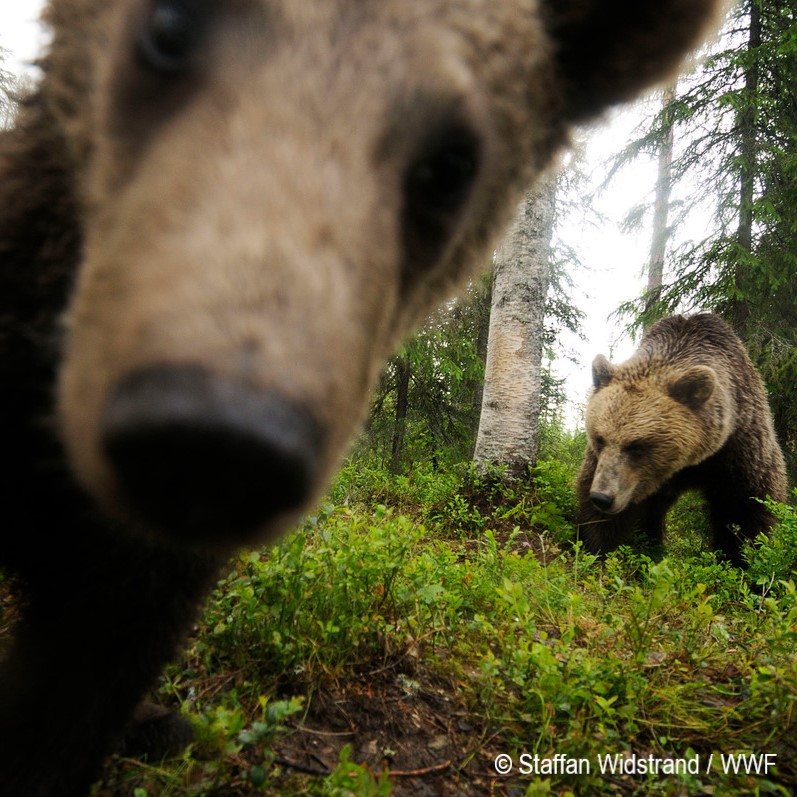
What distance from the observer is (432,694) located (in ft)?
7.85

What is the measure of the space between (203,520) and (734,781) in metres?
2.09

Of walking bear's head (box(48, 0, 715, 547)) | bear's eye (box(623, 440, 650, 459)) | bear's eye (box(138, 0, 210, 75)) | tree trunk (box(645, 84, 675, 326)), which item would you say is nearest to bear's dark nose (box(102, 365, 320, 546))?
walking bear's head (box(48, 0, 715, 547))

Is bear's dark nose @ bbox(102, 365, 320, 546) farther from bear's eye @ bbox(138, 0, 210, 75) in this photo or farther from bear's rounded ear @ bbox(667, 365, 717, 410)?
bear's rounded ear @ bbox(667, 365, 717, 410)

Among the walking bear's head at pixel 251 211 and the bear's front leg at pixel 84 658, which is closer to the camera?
the walking bear's head at pixel 251 211

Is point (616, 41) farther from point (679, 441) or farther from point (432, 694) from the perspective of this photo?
point (679, 441)

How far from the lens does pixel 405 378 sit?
987cm

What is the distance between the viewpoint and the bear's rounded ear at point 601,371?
23.5 feet

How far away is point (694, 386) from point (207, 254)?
22.0 feet

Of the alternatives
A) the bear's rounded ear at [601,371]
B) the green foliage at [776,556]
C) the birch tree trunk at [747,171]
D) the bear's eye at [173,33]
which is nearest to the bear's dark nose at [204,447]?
the bear's eye at [173,33]

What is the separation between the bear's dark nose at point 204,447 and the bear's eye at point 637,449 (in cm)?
633

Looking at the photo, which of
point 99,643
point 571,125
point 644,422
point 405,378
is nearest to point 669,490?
point 644,422

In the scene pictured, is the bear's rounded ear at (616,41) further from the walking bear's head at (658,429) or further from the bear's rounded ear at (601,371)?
the bear's rounded ear at (601,371)

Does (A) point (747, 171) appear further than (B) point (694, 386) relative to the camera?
Yes

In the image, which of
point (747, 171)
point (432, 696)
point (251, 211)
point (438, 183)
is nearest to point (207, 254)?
point (251, 211)
